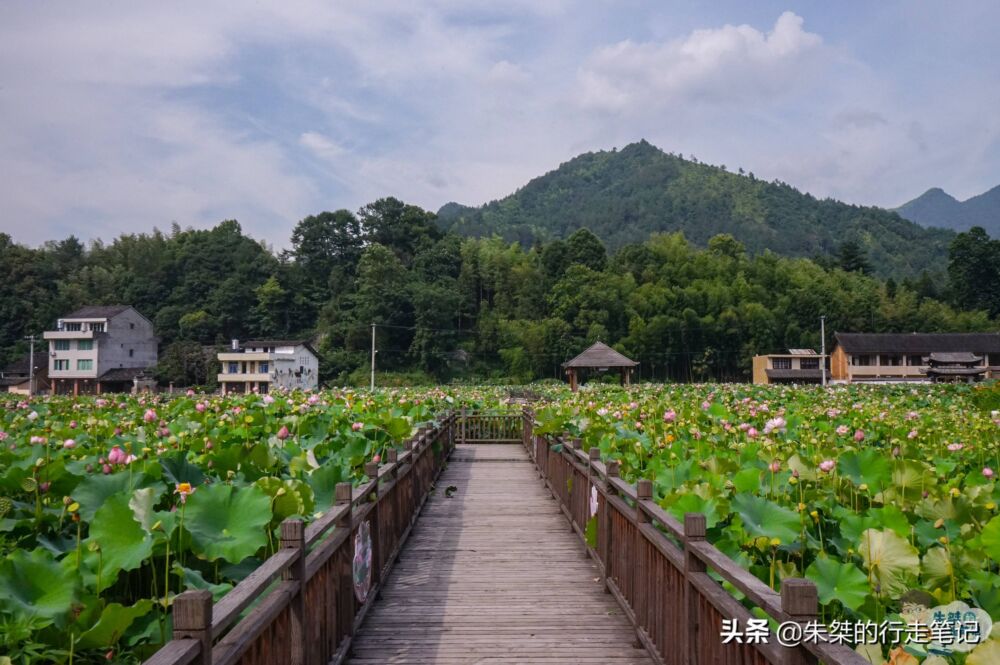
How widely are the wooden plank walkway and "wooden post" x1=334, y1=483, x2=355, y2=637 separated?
22 cm

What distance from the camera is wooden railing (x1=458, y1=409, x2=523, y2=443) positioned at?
14.2 metres

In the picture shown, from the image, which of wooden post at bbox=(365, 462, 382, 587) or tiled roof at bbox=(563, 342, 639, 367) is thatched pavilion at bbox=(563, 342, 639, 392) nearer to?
tiled roof at bbox=(563, 342, 639, 367)

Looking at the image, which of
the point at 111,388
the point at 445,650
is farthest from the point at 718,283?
the point at 445,650

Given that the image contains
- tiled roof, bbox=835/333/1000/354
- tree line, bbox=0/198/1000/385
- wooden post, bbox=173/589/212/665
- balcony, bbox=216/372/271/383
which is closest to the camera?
wooden post, bbox=173/589/212/665

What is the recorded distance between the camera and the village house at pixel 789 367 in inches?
1650

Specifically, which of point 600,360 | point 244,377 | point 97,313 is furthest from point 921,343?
point 97,313

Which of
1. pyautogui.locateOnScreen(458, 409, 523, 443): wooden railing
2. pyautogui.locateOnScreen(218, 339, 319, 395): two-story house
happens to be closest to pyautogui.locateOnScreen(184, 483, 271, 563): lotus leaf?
pyautogui.locateOnScreen(458, 409, 523, 443): wooden railing

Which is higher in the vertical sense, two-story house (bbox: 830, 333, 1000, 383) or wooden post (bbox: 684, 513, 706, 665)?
two-story house (bbox: 830, 333, 1000, 383)

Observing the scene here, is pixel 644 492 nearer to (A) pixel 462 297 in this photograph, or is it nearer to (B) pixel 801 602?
(B) pixel 801 602

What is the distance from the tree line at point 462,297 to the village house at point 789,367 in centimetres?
201

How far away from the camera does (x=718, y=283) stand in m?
50.8

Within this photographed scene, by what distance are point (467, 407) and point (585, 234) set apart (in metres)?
46.1

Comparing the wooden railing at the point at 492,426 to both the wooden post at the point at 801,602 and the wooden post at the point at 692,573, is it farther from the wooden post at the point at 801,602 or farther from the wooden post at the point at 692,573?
the wooden post at the point at 801,602

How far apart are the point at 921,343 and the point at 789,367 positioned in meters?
7.73
